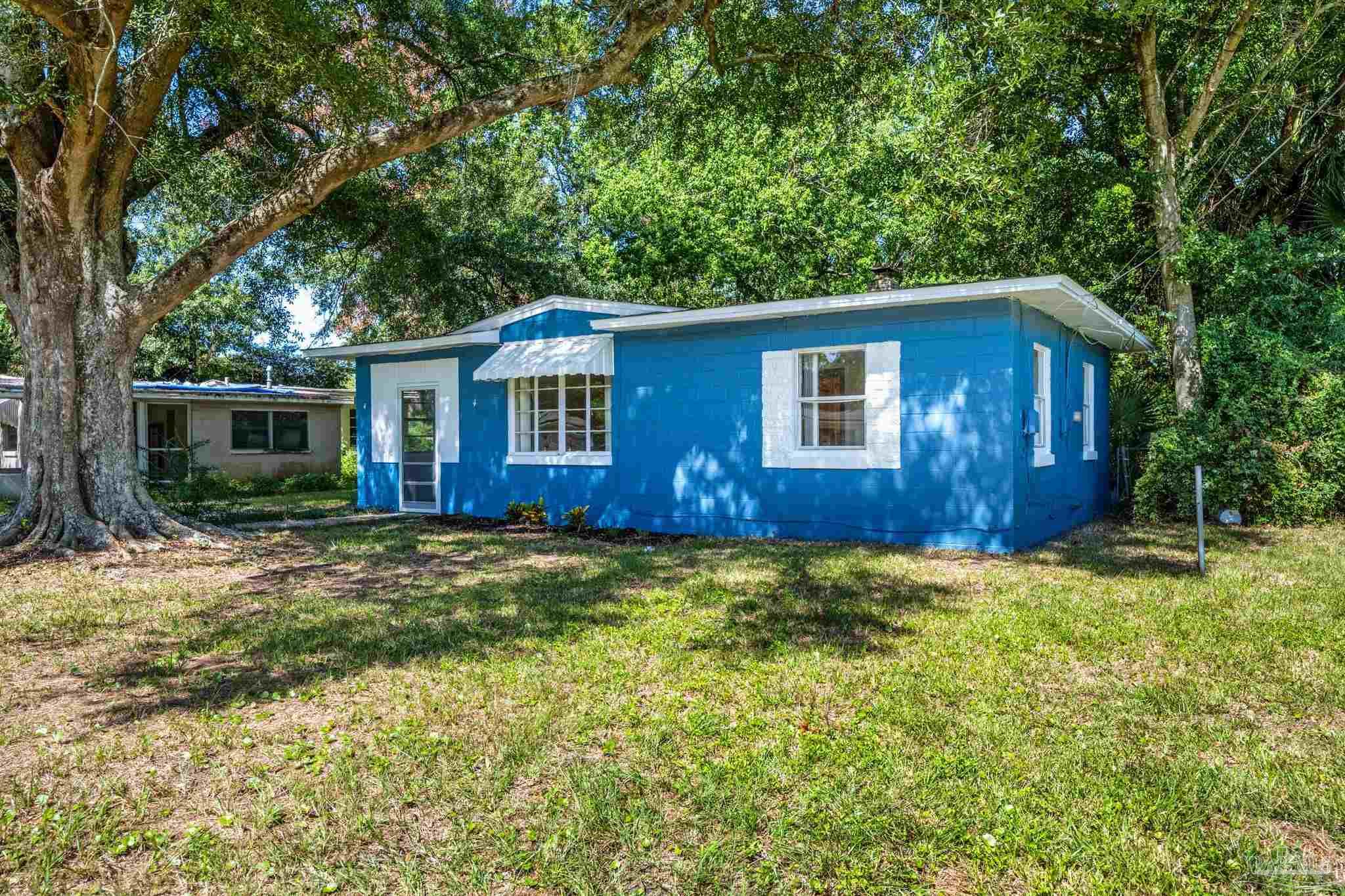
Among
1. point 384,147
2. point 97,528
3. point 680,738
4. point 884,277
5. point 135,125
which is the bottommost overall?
point 680,738

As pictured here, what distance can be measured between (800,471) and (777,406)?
31.5 inches

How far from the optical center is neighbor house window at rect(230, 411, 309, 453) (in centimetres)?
2084

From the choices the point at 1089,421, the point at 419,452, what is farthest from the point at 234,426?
the point at 1089,421

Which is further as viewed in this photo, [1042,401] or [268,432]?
[268,432]

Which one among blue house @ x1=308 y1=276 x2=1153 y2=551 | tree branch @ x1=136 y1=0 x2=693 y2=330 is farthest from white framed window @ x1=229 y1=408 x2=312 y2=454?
tree branch @ x1=136 y1=0 x2=693 y2=330

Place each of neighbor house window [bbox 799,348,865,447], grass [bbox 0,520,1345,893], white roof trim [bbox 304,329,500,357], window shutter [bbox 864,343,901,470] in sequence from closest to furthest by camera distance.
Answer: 1. grass [bbox 0,520,1345,893]
2. window shutter [bbox 864,343,901,470]
3. neighbor house window [bbox 799,348,865,447]
4. white roof trim [bbox 304,329,500,357]

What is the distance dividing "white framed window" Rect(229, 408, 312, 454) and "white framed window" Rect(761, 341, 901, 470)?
15734 mm

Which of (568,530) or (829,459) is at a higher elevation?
(829,459)

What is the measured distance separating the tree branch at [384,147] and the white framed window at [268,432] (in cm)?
1251

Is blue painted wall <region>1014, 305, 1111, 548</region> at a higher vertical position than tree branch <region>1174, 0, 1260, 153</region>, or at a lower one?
lower

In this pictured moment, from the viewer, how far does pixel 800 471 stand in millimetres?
9906

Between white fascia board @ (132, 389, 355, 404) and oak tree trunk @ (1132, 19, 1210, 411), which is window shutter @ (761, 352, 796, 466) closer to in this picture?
oak tree trunk @ (1132, 19, 1210, 411)

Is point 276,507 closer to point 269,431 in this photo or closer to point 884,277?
point 269,431

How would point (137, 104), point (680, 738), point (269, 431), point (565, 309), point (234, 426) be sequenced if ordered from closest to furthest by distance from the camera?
point (680, 738) < point (137, 104) < point (565, 309) < point (234, 426) < point (269, 431)
